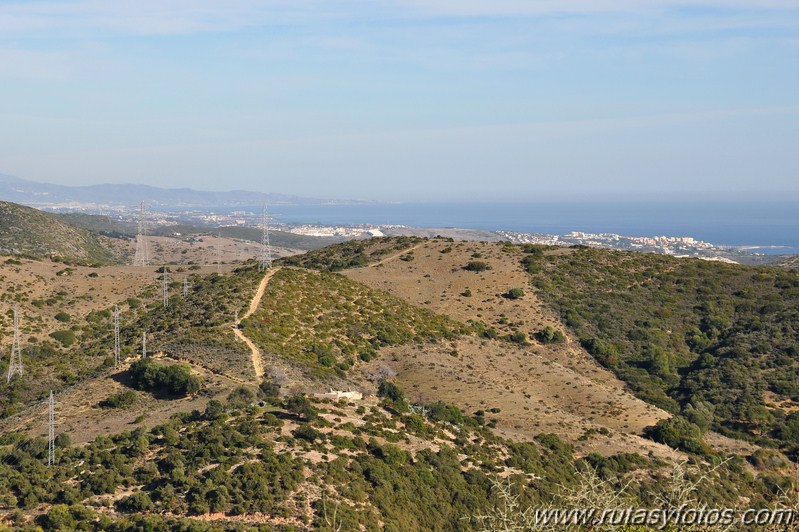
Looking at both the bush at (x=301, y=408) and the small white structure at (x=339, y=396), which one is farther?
the small white structure at (x=339, y=396)

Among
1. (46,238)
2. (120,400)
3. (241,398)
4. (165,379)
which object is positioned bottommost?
(120,400)

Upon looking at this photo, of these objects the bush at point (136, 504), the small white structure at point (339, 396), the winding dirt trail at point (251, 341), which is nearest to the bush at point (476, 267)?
the winding dirt trail at point (251, 341)

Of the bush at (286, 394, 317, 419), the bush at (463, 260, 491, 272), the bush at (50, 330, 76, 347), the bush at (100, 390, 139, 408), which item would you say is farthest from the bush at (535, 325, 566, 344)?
the bush at (50, 330, 76, 347)

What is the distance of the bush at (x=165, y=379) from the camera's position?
4266 cm

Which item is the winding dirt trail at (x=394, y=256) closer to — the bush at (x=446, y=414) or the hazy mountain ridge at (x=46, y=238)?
the bush at (x=446, y=414)

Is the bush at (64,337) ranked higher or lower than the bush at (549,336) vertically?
lower

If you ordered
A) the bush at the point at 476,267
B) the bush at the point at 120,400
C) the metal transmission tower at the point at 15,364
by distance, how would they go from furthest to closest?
the bush at the point at 476,267 < the metal transmission tower at the point at 15,364 < the bush at the point at 120,400

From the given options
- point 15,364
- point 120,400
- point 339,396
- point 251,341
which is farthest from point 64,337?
point 339,396

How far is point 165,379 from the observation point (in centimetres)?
4306

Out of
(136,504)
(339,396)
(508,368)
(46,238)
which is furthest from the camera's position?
(46,238)

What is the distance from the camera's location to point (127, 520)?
26.6 m

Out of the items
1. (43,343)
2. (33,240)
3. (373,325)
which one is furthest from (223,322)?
(33,240)

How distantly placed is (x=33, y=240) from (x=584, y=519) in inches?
4680

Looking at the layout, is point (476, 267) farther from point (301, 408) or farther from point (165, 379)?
point (301, 408)
